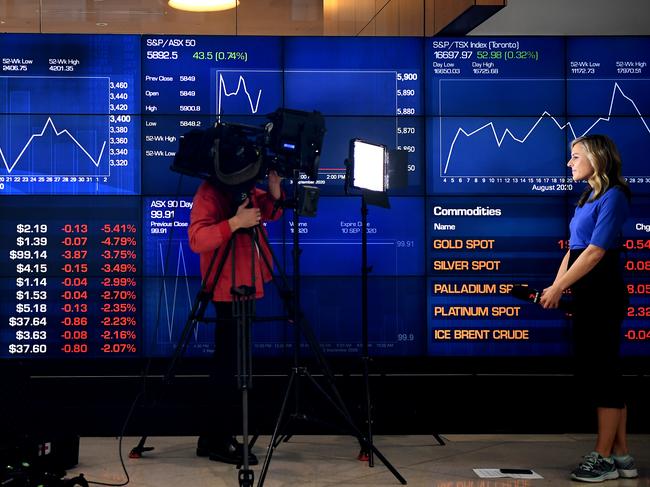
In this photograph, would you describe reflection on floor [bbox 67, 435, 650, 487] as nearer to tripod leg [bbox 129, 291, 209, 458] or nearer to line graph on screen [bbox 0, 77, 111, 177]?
tripod leg [bbox 129, 291, 209, 458]

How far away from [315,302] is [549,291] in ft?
5.32

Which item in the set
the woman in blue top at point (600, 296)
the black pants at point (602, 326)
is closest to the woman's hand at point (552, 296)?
the woman in blue top at point (600, 296)

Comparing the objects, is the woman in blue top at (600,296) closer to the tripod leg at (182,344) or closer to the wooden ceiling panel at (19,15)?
the tripod leg at (182,344)

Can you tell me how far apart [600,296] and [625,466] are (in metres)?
0.79

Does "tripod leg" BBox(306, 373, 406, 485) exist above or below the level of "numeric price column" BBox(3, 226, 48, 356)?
below

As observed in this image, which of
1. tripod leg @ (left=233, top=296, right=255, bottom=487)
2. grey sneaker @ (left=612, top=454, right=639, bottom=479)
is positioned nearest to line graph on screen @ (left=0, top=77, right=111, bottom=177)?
tripod leg @ (left=233, top=296, right=255, bottom=487)

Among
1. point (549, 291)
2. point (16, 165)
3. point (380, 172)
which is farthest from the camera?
point (16, 165)

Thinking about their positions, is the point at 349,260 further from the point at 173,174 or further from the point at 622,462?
the point at 622,462

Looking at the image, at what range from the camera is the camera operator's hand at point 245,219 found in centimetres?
415

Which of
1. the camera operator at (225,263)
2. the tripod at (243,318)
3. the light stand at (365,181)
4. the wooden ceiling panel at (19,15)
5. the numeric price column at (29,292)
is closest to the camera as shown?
the tripod at (243,318)

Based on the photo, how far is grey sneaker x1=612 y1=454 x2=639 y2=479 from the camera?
4145 mm

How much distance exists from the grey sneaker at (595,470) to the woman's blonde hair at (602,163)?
3.83ft

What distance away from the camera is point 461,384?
5359 mm

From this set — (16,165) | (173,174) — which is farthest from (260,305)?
(16,165)
